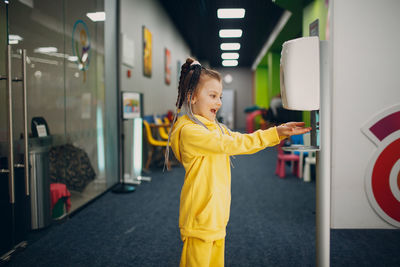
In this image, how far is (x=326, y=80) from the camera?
1.24 meters

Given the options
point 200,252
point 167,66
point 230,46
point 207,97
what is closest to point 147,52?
point 167,66

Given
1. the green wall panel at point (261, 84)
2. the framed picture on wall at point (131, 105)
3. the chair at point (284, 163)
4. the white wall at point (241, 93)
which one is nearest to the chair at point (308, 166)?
the chair at point (284, 163)

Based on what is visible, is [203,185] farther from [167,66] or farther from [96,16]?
[167,66]

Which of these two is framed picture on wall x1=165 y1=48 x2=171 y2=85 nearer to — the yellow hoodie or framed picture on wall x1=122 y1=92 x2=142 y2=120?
framed picture on wall x1=122 y1=92 x2=142 y2=120

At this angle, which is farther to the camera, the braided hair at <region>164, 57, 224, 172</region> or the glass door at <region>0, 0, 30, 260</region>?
the glass door at <region>0, 0, 30, 260</region>

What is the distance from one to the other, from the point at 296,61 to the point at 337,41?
4.02ft

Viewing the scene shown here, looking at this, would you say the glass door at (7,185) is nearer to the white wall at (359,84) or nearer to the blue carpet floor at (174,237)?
the blue carpet floor at (174,237)

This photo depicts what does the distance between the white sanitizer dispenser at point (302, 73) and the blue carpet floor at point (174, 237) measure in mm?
1230

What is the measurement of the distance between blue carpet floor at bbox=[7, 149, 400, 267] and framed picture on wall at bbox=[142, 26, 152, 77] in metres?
2.67

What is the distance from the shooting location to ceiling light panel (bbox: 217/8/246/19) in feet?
6.62

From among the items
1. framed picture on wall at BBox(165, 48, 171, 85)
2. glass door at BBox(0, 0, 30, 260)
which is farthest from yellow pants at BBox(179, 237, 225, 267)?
framed picture on wall at BBox(165, 48, 171, 85)

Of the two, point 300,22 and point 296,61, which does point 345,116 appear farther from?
point 300,22

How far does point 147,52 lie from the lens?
5.69 m

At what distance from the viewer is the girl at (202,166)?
125 cm
